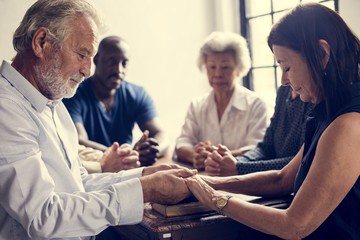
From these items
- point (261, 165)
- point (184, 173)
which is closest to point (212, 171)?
point (261, 165)

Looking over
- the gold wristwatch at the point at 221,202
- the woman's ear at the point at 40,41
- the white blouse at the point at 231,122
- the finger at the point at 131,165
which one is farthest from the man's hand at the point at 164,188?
the white blouse at the point at 231,122

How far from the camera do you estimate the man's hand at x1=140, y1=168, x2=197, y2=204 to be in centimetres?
191

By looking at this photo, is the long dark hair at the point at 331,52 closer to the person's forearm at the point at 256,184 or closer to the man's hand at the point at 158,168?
the person's forearm at the point at 256,184

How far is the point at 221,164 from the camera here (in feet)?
9.20

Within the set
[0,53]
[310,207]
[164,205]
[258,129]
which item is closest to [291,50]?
[310,207]

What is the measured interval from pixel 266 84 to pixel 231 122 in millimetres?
1373

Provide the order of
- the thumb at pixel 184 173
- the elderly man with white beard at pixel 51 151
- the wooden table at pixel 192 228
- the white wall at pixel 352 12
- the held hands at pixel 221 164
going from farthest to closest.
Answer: the white wall at pixel 352 12 → the held hands at pixel 221 164 → the thumb at pixel 184 173 → the wooden table at pixel 192 228 → the elderly man with white beard at pixel 51 151

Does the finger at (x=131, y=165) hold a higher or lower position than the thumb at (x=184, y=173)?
lower

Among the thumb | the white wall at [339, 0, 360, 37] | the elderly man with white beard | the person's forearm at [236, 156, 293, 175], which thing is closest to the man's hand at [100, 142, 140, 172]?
the person's forearm at [236, 156, 293, 175]

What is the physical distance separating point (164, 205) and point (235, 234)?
11.6 inches

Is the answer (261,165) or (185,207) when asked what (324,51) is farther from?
(261,165)

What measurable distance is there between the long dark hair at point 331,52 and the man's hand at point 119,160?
146 centimetres

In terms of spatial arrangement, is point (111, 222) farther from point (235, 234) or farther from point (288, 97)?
point (288, 97)

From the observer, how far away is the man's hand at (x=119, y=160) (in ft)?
9.95
